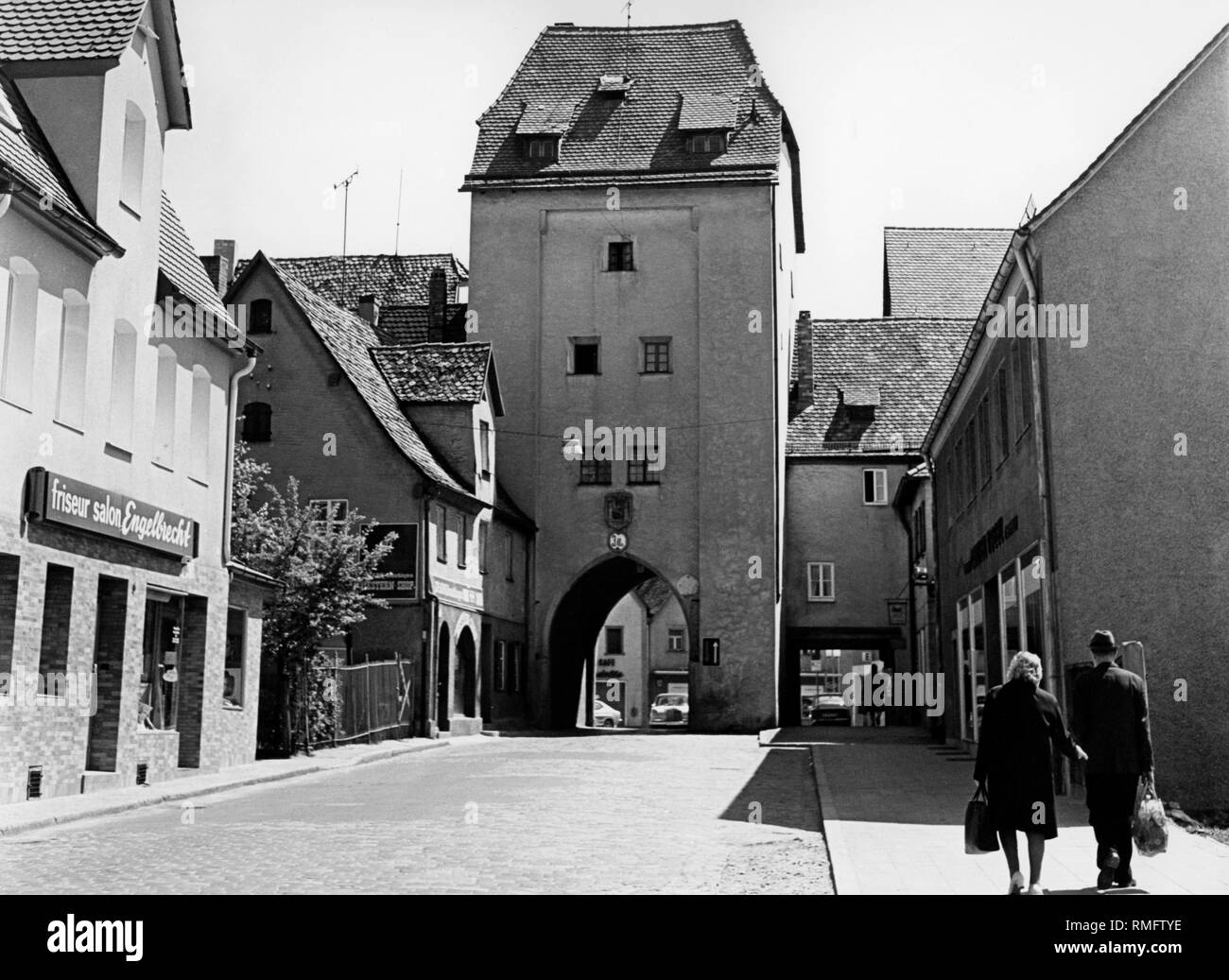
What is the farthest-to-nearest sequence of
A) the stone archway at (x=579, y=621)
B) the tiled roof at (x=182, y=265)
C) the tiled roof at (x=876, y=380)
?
the tiled roof at (x=876, y=380) < the stone archway at (x=579, y=621) < the tiled roof at (x=182, y=265)

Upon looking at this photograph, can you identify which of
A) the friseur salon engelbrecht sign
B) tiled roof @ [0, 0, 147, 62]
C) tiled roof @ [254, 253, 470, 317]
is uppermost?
tiled roof @ [254, 253, 470, 317]

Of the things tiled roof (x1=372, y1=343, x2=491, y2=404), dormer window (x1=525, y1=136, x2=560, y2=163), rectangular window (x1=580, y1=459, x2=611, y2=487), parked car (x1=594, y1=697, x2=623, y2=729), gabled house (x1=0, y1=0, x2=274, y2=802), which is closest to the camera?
gabled house (x1=0, y1=0, x2=274, y2=802)

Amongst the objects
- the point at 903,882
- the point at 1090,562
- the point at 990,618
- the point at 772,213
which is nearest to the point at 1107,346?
the point at 1090,562

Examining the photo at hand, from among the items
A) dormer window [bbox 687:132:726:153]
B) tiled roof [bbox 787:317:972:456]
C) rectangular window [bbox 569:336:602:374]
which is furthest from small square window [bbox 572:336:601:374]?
tiled roof [bbox 787:317:972:456]

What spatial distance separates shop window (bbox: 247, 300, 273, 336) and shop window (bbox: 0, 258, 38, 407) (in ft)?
67.8

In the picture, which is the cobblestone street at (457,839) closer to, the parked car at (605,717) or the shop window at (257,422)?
the shop window at (257,422)

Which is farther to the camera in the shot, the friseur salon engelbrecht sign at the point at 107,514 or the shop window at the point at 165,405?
the shop window at the point at 165,405

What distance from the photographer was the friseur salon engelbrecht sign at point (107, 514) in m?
18.1

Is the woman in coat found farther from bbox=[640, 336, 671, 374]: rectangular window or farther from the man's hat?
bbox=[640, 336, 671, 374]: rectangular window

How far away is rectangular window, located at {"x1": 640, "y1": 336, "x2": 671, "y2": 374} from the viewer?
47.4m

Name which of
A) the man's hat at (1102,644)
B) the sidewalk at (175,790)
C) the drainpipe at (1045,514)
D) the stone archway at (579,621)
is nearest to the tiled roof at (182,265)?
the sidewalk at (175,790)

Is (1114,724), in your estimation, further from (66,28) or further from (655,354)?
(655,354)

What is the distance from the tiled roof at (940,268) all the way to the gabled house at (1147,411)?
1607 inches

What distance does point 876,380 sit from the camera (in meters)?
54.8
